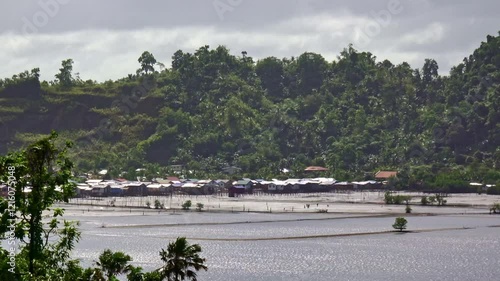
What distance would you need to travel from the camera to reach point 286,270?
87062 millimetres

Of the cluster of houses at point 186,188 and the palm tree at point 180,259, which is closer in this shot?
the palm tree at point 180,259

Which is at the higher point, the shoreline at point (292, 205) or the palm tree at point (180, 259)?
the shoreline at point (292, 205)

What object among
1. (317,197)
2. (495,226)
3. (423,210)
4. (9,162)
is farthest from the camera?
(317,197)

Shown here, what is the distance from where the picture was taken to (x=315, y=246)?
4099 inches

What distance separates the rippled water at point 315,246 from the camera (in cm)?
8619

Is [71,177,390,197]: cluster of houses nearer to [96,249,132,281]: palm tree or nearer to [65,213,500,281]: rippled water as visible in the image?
[65,213,500,281]: rippled water

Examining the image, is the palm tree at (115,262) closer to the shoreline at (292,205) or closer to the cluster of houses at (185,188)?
the shoreline at (292,205)

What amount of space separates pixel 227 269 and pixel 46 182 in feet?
198

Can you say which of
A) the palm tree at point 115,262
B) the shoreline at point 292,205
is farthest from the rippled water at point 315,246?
the palm tree at point 115,262

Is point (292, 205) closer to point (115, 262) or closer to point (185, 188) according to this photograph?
point (185, 188)

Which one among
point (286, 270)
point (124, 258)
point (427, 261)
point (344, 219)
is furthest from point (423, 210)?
point (124, 258)

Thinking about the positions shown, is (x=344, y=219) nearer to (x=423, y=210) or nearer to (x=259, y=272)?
(x=423, y=210)

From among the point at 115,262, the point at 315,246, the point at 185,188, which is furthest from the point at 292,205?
the point at 115,262

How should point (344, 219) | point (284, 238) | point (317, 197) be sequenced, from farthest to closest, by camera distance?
point (317, 197) < point (344, 219) < point (284, 238)
